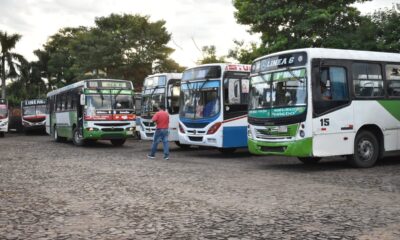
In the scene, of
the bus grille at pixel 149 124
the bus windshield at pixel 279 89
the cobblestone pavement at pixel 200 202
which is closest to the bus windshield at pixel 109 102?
the bus grille at pixel 149 124

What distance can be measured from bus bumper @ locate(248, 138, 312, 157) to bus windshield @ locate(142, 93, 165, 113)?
8.23 m

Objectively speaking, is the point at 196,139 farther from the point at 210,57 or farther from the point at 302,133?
the point at 210,57

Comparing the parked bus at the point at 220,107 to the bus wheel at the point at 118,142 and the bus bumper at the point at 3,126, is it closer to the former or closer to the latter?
the bus wheel at the point at 118,142

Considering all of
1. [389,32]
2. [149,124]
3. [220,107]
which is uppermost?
[389,32]

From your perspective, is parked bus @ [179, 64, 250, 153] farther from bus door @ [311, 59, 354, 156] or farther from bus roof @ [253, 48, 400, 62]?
bus door @ [311, 59, 354, 156]

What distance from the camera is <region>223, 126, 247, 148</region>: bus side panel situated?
16.0 metres

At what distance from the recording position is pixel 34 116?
3744 cm

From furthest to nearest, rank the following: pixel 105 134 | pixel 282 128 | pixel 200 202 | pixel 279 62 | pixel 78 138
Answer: pixel 78 138 < pixel 105 134 < pixel 279 62 < pixel 282 128 < pixel 200 202

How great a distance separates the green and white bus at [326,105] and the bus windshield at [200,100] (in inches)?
111

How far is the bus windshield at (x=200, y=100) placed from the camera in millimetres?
16328

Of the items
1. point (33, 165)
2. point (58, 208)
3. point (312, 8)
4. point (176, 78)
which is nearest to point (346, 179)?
point (58, 208)

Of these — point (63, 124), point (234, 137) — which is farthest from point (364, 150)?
point (63, 124)

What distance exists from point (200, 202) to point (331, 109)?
5.48 m

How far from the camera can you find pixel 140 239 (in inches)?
Answer: 222
